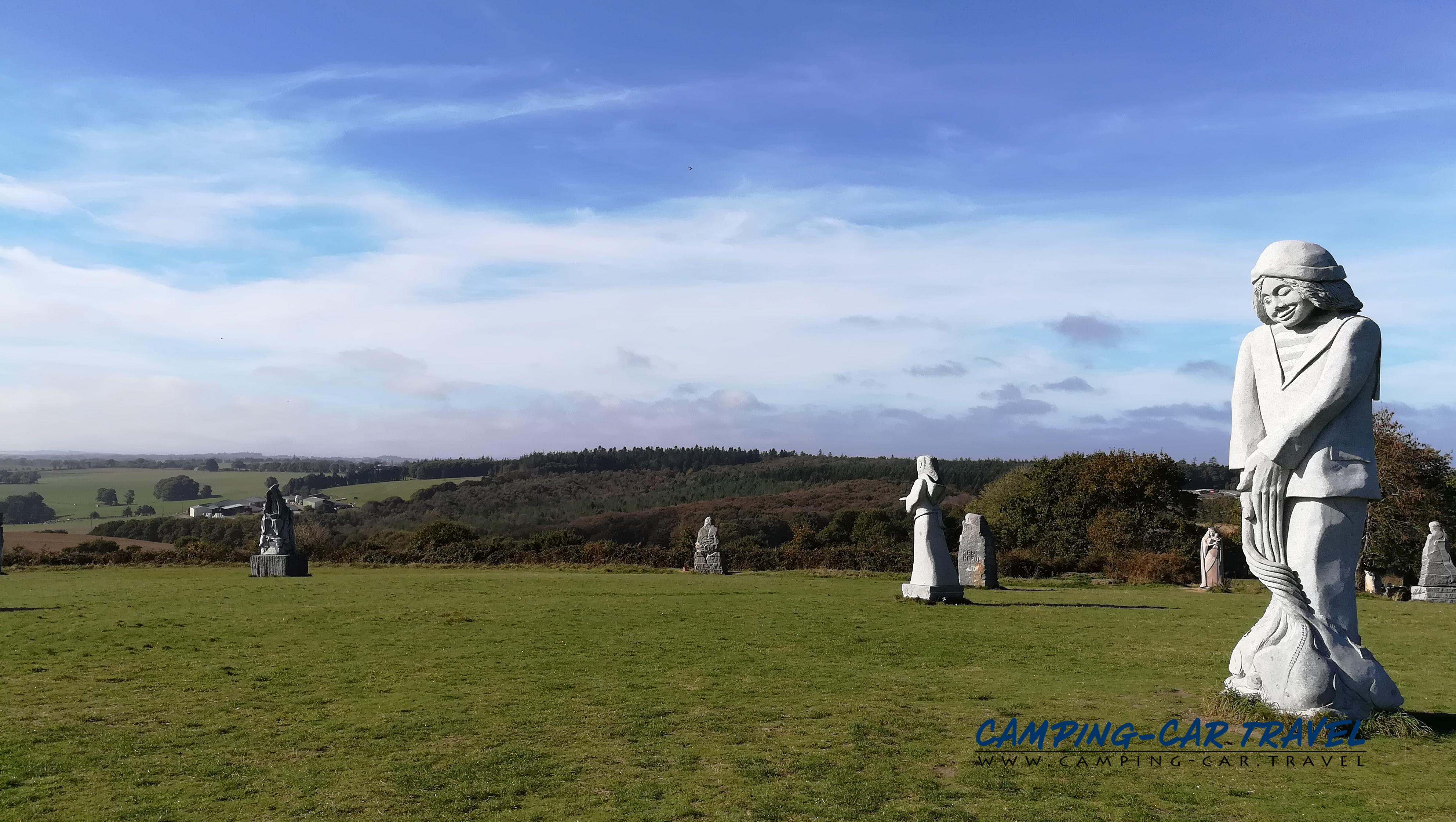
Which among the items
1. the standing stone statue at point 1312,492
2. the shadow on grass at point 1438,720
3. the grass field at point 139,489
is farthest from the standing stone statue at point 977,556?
the grass field at point 139,489

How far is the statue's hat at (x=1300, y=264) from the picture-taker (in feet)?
22.3

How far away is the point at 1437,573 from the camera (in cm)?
1962

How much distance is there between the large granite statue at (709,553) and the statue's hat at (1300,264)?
64.4 feet

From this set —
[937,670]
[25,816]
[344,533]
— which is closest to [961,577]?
[937,670]

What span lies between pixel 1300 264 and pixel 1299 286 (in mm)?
162

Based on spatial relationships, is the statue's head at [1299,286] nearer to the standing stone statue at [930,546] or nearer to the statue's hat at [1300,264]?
the statue's hat at [1300,264]

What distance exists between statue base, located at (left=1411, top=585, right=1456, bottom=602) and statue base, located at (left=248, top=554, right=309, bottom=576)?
993 inches

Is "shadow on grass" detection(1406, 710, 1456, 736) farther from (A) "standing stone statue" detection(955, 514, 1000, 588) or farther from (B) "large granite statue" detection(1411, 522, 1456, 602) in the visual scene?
(B) "large granite statue" detection(1411, 522, 1456, 602)

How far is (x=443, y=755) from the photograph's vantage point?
6.23 meters

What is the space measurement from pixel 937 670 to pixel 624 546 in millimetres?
22758

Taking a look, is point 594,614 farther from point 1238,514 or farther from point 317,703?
point 1238,514

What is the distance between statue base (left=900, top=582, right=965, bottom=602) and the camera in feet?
52.9

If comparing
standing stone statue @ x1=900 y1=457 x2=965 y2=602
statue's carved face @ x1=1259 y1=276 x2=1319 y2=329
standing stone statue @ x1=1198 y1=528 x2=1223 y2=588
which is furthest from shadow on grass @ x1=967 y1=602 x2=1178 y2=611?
statue's carved face @ x1=1259 y1=276 x2=1319 y2=329

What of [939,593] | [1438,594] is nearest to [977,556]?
[939,593]
